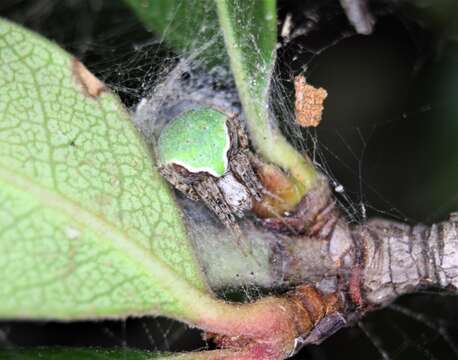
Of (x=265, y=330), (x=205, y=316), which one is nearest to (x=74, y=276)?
(x=205, y=316)

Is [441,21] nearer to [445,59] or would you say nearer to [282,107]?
[445,59]

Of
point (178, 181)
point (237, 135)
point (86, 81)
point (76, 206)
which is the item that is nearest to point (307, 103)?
point (237, 135)

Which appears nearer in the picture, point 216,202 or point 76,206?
point 76,206

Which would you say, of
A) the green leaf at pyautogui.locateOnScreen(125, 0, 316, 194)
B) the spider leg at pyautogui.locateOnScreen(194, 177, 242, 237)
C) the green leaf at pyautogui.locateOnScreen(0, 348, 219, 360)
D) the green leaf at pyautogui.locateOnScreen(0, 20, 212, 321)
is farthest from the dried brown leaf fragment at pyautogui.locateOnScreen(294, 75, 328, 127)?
the green leaf at pyautogui.locateOnScreen(0, 348, 219, 360)

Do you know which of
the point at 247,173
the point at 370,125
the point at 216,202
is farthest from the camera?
the point at 370,125

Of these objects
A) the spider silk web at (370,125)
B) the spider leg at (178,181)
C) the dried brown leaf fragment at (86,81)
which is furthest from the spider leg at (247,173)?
the spider silk web at (370,125)

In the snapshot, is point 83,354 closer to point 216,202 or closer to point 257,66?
point 216,202

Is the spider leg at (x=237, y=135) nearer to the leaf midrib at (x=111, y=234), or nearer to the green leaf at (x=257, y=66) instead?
the green leaf at (x=257, y=66)
